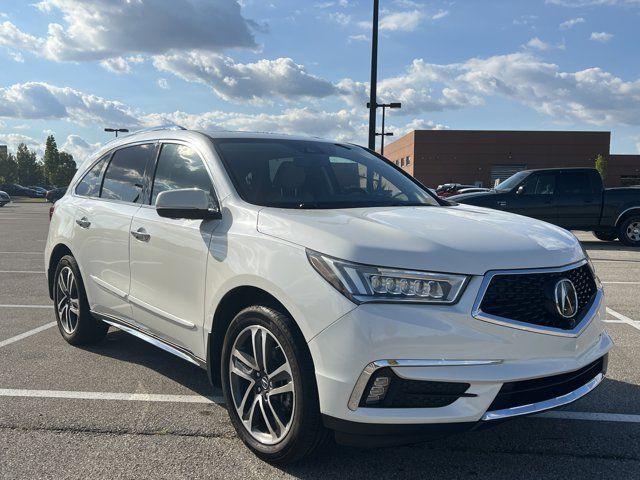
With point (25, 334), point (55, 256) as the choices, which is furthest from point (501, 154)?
point (25, 334)

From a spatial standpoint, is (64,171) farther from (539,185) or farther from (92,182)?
(92,182)

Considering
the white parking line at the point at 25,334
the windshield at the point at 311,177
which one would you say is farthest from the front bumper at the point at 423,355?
the white parking line at the point at 25,334

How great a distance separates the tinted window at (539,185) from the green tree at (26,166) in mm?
89475

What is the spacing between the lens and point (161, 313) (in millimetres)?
3877

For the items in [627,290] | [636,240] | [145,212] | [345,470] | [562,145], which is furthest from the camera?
[562,145]

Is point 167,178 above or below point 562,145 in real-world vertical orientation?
below

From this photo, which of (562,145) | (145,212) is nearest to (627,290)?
(145,212)

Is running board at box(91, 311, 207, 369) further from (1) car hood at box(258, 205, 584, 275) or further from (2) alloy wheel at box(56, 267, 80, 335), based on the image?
(1) car hood at box(258, 205, 584, 275)

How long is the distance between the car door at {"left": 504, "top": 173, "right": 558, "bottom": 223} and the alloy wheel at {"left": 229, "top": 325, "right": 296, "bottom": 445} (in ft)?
37.7

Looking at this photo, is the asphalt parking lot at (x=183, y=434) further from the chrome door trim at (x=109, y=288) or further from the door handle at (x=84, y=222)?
the door handle at (x=84, y=222)

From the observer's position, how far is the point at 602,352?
3.11 meters

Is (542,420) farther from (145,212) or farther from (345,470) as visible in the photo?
(145,212)

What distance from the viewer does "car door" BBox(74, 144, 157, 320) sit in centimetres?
435

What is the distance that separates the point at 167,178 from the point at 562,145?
64112 mm
